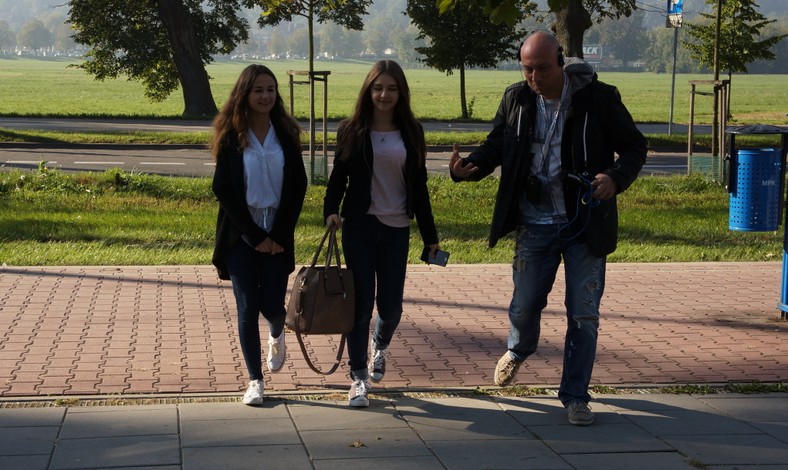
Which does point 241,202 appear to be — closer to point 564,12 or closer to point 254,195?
point 254,195

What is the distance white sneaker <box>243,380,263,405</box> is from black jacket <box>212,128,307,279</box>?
627 mm

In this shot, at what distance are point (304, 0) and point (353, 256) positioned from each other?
14.1 metres

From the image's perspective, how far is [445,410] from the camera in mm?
5781

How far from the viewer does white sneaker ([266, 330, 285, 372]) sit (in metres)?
6.27

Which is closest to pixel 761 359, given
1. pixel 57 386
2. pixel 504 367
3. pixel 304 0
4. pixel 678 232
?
pixel 504 367

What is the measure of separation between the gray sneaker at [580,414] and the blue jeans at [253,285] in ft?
5.04

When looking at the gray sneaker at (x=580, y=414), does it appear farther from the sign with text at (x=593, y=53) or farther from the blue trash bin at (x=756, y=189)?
the sign with text at (x=593, y=53)

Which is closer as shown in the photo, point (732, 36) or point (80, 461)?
point (80, 461)

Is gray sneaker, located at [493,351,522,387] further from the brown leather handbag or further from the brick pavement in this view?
the brown leather handbag

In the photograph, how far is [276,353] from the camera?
20.6 ft

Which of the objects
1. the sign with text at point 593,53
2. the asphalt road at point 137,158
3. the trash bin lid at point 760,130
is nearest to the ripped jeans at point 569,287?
the trash bin lid at point 760,130

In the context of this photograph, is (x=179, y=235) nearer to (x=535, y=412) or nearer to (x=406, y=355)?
(x=406, y=355)

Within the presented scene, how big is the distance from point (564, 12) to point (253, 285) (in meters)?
18.2

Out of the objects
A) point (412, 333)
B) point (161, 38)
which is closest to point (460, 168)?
point (412, 333)
